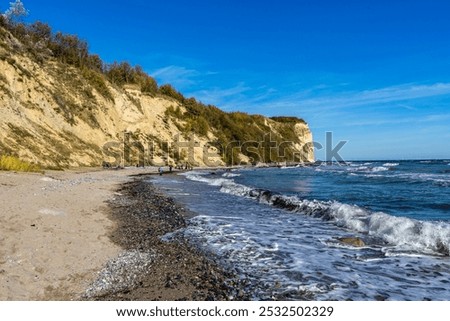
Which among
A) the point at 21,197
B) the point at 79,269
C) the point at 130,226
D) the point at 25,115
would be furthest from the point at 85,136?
the point at 79,269

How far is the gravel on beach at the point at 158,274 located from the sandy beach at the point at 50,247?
11.0 inches

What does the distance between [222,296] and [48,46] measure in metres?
54.3

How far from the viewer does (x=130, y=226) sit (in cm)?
944

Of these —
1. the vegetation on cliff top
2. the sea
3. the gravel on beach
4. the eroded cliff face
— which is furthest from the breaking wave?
the vegetation on cliff top

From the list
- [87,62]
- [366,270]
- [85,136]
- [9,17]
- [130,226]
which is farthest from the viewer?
[87,62]

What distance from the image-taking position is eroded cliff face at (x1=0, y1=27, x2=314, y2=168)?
31.5 metres

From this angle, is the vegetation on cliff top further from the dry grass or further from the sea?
the sea

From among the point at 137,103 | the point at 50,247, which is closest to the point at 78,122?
the point at 137,103

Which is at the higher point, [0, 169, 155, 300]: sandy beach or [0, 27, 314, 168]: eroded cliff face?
[0, 27, 314, 168]: eroded cliff face

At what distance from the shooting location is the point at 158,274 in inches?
222

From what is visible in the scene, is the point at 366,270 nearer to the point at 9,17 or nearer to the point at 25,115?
the point at 25,115

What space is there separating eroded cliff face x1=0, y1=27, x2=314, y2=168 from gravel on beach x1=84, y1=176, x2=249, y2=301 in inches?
882

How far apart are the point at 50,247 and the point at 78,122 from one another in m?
38.3

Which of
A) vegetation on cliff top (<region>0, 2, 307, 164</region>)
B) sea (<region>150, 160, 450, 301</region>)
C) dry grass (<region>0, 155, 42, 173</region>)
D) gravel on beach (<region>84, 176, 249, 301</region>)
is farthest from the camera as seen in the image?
vegetation on cliff top (<region>0, 2, 307, 164</region>)
